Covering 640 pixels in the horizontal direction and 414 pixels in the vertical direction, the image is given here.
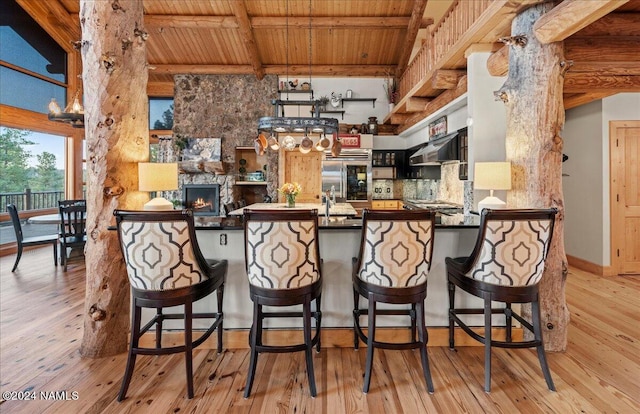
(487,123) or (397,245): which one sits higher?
(487,123)

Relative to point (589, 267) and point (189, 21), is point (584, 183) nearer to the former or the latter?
point (589, 267)

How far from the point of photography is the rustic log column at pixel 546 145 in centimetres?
245

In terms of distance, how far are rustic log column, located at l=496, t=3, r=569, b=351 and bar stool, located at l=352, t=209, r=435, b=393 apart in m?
1.21

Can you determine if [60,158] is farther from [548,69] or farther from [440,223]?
[548,69]

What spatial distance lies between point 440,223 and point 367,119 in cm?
557

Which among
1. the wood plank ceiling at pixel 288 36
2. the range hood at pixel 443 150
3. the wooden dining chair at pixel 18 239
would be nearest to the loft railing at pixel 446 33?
the wood plank ceiling at pixel 288 36

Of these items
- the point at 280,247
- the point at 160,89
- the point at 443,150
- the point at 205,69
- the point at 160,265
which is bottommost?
the point at 160,265

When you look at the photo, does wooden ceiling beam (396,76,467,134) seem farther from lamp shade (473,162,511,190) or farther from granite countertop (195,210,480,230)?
granite countertop (195,210,480,230)

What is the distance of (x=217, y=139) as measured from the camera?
7633mm

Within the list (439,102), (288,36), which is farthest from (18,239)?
(439,102)

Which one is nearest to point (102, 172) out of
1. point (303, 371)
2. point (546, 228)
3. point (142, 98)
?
point (142, 98)

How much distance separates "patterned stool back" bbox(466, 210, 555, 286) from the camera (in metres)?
1.93

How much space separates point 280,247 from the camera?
6.14 feet

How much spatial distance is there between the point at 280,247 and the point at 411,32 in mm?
6070
